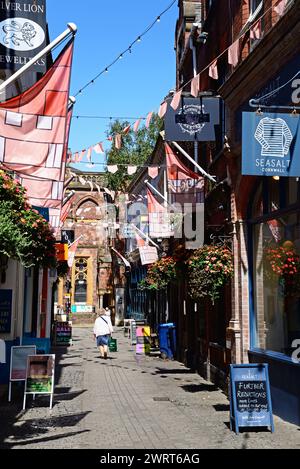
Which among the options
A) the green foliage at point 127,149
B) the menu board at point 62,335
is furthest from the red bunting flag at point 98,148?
the green foliage at point 127,149

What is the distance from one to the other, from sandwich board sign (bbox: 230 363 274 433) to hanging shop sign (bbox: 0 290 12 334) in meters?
6.46

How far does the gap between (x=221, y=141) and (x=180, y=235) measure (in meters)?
5.05

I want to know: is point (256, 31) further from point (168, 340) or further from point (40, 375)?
point (168, 340)

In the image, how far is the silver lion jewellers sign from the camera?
9469mm

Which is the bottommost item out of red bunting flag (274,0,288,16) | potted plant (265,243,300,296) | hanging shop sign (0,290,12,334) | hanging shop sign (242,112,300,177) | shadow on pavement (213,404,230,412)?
shadow on pavement (213,404,230,412)

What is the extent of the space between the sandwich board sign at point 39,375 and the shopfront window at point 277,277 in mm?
4003

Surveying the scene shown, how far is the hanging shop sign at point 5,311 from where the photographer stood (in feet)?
42.1

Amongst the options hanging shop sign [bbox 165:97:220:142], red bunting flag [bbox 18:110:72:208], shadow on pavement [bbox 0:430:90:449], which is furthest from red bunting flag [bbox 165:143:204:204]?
shadow on pavement [bbox 0:430:90:449]

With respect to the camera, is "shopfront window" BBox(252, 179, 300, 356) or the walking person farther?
the walking person

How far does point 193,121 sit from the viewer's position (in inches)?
516

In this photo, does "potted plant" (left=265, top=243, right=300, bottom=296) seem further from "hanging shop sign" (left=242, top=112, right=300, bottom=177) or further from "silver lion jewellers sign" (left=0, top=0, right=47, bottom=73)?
"silver lion jewellers sign" (left=0, top=0, right=47, bottom=73)
